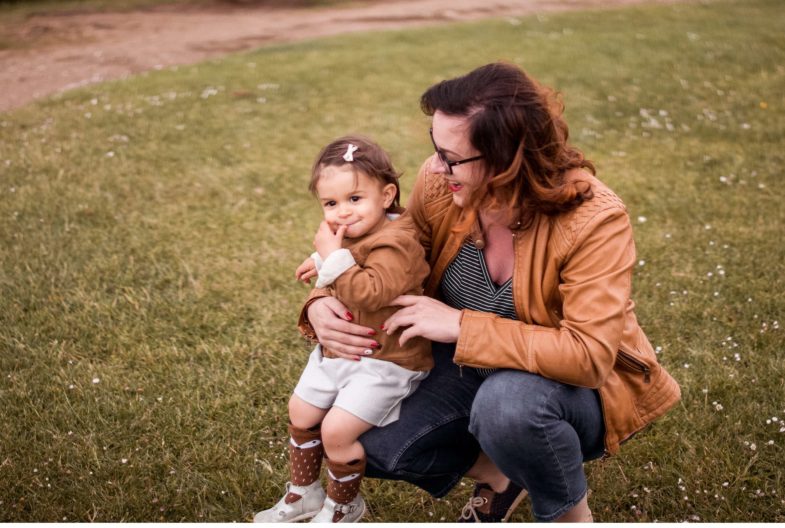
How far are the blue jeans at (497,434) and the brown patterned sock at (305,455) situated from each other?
0.67ft

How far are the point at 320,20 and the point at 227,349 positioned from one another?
1187 centimetres

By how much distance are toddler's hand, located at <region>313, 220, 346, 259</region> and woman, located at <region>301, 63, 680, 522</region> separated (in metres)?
0.22

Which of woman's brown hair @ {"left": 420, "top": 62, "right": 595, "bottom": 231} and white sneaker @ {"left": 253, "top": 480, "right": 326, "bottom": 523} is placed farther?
white sneaker @ {"left": 253, "top": 480, "right": 326, "bottom": 523}

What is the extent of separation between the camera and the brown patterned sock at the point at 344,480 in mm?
2443

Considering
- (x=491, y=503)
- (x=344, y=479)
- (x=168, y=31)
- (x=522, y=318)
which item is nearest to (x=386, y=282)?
(x=522, y=318)

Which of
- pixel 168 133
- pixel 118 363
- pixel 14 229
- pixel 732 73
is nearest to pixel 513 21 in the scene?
pixel 732 73

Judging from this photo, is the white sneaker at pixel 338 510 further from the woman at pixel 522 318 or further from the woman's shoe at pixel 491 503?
the woman's shoe at pixel 491 503

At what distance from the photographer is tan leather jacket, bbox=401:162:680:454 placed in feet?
7.17

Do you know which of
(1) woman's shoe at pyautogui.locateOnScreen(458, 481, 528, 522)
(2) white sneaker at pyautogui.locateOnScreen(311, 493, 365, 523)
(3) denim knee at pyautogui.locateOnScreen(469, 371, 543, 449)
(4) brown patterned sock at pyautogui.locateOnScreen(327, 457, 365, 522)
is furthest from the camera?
(1) woman's shoe at pyautogui.locateOnScreen(458, 481, 528, 522)

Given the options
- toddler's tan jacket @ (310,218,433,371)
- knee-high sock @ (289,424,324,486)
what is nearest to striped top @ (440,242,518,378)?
toddler's tan jacket @ (310,218,433,371)

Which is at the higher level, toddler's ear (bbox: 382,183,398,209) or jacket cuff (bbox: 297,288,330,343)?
toddler's ear (bbox: 382,183,398,209)

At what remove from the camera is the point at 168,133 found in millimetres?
6902

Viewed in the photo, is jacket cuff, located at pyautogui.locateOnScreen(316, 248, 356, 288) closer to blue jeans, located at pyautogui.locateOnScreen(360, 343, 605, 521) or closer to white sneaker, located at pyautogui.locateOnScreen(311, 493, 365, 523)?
blue jeans, located at pyautogui.locateOnScreen(360, 343, 605, 521)

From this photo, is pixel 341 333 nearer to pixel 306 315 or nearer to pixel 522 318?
pixel 306 315
